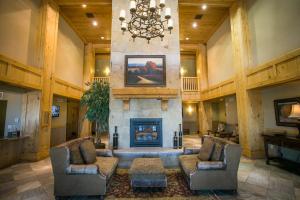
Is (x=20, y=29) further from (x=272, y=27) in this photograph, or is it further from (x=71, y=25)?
(x=272, y=27)

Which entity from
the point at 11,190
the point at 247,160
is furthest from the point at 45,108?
the point at 247,160

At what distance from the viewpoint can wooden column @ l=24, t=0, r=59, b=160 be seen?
517 centimetres

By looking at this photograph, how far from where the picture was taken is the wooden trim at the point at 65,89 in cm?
628

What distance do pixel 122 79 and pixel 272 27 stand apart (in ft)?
15.5

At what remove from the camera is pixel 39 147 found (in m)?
5.19

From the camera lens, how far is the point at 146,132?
16.5 ft

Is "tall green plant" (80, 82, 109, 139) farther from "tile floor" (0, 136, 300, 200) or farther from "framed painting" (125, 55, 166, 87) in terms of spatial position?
"tile floor" (0, 136, 300, 200)

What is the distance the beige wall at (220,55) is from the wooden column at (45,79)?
702 centimetres

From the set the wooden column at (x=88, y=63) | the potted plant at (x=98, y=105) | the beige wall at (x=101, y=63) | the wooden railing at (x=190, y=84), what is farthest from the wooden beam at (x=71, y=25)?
the wooden railing at (x=190, y=84)

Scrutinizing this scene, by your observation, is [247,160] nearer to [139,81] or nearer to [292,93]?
[292,93]

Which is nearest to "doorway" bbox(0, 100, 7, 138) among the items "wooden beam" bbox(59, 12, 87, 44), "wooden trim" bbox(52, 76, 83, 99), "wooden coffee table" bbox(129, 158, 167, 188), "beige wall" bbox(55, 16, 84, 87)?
"wooden trim" bbox(52, 76, 83, 99)

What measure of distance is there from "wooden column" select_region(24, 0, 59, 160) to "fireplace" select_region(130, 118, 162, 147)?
295 centimetres

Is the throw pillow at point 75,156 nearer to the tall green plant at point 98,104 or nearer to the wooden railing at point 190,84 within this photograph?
the tall green plant at point 98,104

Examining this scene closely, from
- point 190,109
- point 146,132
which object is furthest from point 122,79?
point 190,109
